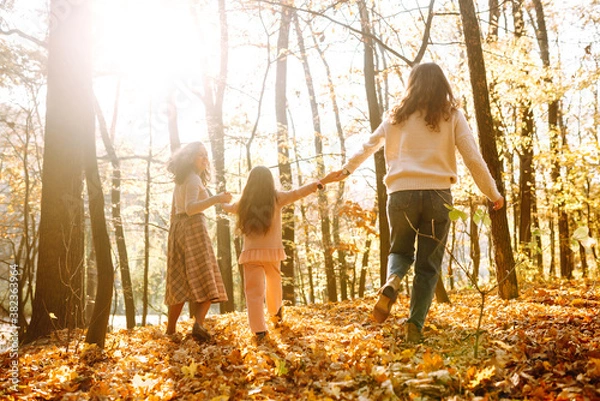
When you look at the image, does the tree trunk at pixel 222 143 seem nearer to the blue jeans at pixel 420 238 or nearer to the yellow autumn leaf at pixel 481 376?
the blue jeans at pixel 420 238

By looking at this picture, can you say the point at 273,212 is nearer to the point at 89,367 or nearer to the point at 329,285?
the point at 89,367

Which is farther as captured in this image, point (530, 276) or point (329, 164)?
point (329, 164)

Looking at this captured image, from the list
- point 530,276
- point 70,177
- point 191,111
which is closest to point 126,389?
point 70,177

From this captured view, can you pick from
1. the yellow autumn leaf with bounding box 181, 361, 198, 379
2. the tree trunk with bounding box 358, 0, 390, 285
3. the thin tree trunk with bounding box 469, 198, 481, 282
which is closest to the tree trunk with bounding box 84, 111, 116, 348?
the yellow autumn leaf with bounding box 181, 361, 198, 379

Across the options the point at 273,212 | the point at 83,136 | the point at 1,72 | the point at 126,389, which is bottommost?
the point at 126,389

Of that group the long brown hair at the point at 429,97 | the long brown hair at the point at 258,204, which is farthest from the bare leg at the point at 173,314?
the long brown hair at the point at 429,97

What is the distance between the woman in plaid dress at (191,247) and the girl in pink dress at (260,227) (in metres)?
0.49

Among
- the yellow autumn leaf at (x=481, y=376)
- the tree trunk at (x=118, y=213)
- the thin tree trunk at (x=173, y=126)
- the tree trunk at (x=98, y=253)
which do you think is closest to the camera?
the yellow autumn leaf at (x=481, y=376)

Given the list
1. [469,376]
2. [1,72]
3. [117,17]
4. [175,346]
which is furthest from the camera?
[117,17]

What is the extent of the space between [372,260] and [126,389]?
23.8 metres

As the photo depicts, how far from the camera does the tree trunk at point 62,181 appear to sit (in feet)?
18.3

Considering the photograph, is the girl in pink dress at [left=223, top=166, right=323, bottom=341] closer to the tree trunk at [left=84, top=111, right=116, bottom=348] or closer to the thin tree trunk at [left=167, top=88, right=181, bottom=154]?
the tree trunk at [left=84, top=111, right=116, bottom=348]

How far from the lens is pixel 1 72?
1111cm

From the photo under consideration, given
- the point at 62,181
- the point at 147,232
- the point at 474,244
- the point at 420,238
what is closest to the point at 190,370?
the point at 420,238
